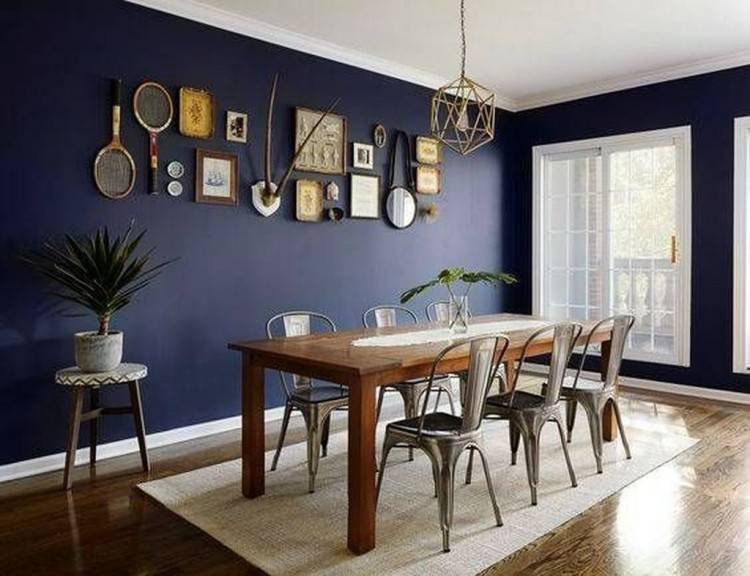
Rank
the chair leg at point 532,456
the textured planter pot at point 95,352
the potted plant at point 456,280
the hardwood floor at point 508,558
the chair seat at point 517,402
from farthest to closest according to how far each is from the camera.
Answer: the potted plant at point 456,280, the textured planter pot at point 95,352, the chair seat at point 517,402, the chair leg at point 532,456, the hardwood floor at point 508,558

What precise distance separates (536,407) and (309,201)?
7.59 feet

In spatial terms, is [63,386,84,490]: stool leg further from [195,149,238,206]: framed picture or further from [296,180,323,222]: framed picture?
[296,180,323,222]: framed picture

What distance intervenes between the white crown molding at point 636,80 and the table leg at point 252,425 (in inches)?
170

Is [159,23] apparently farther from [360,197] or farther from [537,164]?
[537,164]

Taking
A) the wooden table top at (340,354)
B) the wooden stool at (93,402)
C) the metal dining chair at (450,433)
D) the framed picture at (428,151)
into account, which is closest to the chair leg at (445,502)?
the metal dining chair at (450,433)

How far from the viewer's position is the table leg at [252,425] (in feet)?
9.43

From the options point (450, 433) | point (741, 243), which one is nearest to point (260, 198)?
point (450, 433)

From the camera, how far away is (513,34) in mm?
4309

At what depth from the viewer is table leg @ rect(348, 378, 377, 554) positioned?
2.35 meters

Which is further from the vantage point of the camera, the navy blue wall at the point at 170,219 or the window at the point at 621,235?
the window at the point at 621,235

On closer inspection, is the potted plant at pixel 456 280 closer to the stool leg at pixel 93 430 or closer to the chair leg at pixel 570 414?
the chair leg at pixel 570 414

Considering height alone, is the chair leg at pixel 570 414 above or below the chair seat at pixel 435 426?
below

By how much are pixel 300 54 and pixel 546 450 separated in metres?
3.16

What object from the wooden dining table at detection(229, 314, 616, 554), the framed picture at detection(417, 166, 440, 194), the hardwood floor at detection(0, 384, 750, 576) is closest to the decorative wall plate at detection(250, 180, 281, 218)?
the wooden dining table at detection(229, 314, 616, 554)
